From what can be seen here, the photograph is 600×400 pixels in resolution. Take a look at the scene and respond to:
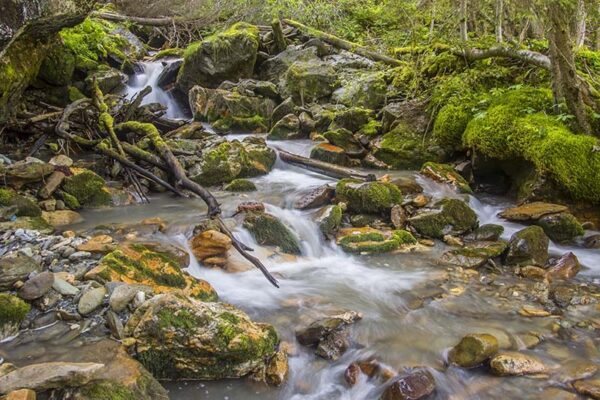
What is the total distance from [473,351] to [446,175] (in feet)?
15.7

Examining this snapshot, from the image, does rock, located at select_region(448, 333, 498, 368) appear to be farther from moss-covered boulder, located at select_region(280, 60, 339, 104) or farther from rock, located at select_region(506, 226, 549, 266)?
moss-covered boulder, located at select_region(280, 60, 339, 104)

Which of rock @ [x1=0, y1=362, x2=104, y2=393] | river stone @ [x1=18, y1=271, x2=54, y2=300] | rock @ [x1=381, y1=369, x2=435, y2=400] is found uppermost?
rock @ [x1=0, y1=362, x2=104, y2=393]

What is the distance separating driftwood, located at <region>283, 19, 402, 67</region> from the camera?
1237 cm

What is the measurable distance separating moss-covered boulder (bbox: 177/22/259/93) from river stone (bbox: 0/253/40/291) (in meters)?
11.2

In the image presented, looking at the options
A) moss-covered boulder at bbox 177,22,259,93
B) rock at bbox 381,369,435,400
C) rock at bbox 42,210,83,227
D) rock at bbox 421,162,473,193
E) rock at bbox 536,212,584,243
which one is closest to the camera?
rock at bbox 381,369,435,400

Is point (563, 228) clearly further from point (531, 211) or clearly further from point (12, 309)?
point (12, 309)

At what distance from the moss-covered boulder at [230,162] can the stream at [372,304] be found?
101 cm

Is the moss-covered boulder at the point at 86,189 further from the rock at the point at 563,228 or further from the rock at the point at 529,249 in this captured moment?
the rock at the point at 563,228

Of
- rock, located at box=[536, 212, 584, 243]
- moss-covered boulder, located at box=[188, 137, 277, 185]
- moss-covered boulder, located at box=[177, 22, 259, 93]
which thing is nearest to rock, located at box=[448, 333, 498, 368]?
rock, located at box=[536, 212, 584, 243]

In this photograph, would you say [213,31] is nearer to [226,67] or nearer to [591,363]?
[226,67]

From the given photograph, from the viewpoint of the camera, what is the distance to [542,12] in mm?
5984

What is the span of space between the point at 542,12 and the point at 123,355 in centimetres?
662

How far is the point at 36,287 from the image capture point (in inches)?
138

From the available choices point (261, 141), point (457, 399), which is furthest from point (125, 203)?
point (457, 399)
